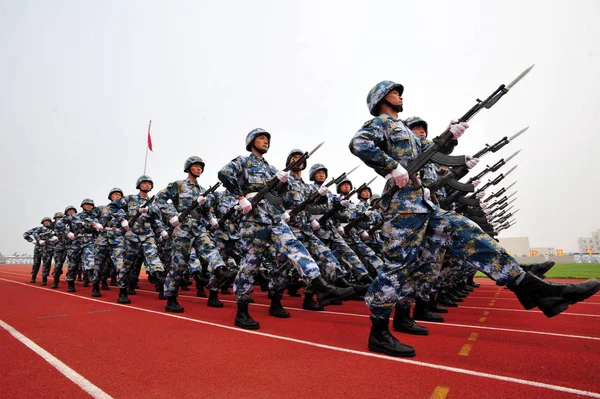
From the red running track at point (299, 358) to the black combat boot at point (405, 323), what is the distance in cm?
13

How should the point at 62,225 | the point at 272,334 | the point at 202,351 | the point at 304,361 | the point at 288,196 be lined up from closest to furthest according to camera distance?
the point at 304,361
the point at 202,351
the point at 272,334
the point at 288,196
the point at 62,225

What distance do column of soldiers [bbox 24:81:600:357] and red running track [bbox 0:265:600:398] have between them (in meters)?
0.42

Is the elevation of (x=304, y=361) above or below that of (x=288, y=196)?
below

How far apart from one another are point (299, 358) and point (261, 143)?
307 centimetres

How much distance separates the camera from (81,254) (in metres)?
10.0

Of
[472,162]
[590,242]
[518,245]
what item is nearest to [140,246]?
[472,162]

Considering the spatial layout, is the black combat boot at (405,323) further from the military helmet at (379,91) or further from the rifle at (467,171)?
the military helmet at (379,91)

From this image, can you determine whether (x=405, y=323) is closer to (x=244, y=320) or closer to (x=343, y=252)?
(x=244, y=320)

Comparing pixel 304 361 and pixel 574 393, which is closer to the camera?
Answer: pixel 574 393

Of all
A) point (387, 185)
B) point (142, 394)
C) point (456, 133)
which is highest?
point (456, 133)

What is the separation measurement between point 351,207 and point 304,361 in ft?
21.6

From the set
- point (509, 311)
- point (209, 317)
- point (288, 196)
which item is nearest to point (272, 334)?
point (209, 317)

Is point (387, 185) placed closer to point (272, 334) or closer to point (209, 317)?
point (272, 334)

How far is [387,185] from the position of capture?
3.37m
